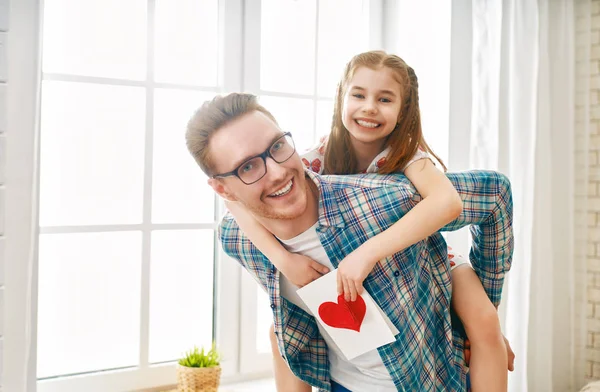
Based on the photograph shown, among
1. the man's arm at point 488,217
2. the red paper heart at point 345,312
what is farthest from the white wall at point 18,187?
the man's arm at point 488,217

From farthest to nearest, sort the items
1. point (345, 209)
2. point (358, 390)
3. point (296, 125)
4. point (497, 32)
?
point (296, 125)
point (497, 32)
point (358, 390)
point (345, 209)

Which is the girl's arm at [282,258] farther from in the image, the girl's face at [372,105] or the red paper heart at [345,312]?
the girl's face at [372,105]

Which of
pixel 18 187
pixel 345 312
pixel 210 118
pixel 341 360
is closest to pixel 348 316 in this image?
pixel 345 312

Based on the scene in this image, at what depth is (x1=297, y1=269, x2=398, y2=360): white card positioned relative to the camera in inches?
47.0

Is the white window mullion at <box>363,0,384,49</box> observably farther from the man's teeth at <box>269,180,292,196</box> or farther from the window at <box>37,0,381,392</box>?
the man's teeth at <box>269,180,292,196</box>

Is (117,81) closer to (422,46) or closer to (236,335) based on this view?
(236,335)

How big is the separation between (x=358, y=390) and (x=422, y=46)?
184 centimetres

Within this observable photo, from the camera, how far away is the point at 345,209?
124 centimetres

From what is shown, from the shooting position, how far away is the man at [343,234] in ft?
3.82

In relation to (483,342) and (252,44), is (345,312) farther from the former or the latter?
(252,44)

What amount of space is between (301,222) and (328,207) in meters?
0.08

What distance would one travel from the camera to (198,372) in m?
2.13

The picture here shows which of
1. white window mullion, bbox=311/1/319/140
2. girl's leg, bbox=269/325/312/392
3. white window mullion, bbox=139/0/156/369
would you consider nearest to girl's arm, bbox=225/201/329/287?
girl's leg, bbox=269/325/312/392

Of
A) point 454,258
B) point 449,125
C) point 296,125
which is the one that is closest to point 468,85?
point 449,125
